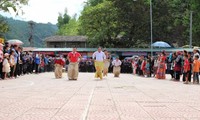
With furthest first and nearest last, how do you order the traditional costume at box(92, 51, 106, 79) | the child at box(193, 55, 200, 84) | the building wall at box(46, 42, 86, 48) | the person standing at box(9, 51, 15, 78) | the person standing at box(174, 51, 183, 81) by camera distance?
the building wall at box(46, 42, 86, 48) < the traditional costume at box(92, 51, 106, 79) < the person standing at box(174, 51, 183, 81) < the person standing at box(9, 51, 15, 78) < the child at box(193, 55, 200, 84)

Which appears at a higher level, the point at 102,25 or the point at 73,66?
the point at 102,25

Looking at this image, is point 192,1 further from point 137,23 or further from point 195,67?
point 195,67

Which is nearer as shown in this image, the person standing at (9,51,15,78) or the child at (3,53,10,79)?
the child at (3,53,10,79)

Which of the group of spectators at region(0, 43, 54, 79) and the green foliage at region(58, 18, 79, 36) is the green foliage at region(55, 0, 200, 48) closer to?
the group of spectators at region(0, 43, 54, 79)

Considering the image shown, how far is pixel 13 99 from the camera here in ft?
39.6

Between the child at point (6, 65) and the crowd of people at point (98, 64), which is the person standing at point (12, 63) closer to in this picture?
the crowd of people at point (98, 64)

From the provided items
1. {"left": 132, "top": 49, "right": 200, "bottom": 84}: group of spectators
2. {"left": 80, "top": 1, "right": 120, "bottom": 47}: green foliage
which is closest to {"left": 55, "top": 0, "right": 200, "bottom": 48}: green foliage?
{"left": 80, "top": 1, "right": 120, "bottom": 47}: green foliage

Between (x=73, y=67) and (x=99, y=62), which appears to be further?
(x=99, y=62)

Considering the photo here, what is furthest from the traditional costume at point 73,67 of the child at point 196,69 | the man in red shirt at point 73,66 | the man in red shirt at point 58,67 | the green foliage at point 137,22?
the green foliage at point 137,22

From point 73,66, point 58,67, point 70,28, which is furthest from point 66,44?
point 73,66

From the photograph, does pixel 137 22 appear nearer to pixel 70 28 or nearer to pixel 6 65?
pixel 6 65

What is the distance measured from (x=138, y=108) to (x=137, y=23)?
6540cm

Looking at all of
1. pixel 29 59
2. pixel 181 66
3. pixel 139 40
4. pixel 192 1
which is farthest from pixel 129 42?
pixel 181 66

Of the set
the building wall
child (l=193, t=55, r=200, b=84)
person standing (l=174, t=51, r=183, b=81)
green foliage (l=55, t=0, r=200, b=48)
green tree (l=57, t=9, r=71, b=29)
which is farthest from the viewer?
green tree (l=57, t=9, r=71, b=29)
